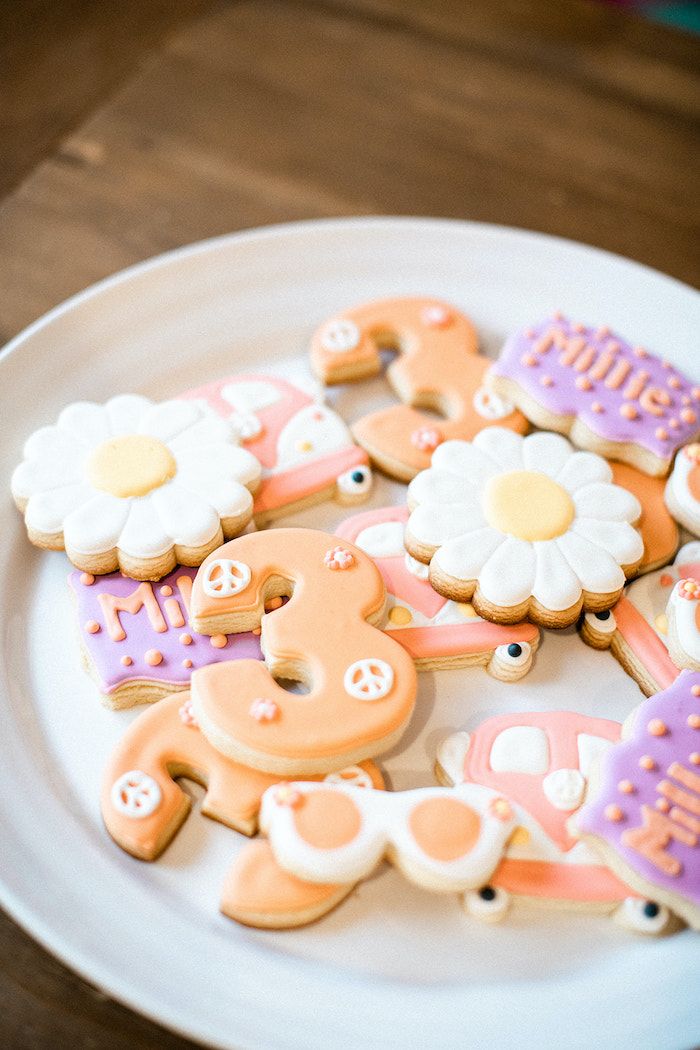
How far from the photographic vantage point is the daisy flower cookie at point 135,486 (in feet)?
3.90

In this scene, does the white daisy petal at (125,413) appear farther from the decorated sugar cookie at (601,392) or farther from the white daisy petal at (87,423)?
the decorated sugar cookie at (601,392)

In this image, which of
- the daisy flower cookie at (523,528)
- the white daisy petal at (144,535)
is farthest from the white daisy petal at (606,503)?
the white daisy petal at (144,535)

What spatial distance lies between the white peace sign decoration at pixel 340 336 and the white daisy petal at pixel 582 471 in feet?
1.15

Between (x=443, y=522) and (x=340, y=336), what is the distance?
367 millimetres

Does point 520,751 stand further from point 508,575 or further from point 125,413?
point 125,413

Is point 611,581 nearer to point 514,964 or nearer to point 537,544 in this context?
point 537,544

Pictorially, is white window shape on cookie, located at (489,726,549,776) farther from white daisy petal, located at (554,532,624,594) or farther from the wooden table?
the wooden table

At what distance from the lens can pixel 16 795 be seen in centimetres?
106

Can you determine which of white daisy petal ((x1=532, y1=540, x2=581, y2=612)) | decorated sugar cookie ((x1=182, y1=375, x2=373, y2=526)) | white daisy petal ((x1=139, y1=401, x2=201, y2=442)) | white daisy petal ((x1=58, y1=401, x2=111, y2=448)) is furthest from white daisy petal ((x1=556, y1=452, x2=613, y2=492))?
white daisy petal ((x1=58, y1=401, x2=111, y2=448))

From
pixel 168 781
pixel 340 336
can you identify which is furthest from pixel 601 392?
pixel 168 781

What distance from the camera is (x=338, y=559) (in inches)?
45.9

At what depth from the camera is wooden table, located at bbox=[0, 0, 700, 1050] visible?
5.53 ft

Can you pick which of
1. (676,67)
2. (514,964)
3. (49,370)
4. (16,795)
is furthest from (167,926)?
(676,67)

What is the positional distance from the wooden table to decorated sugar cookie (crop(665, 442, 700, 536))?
498 mm
